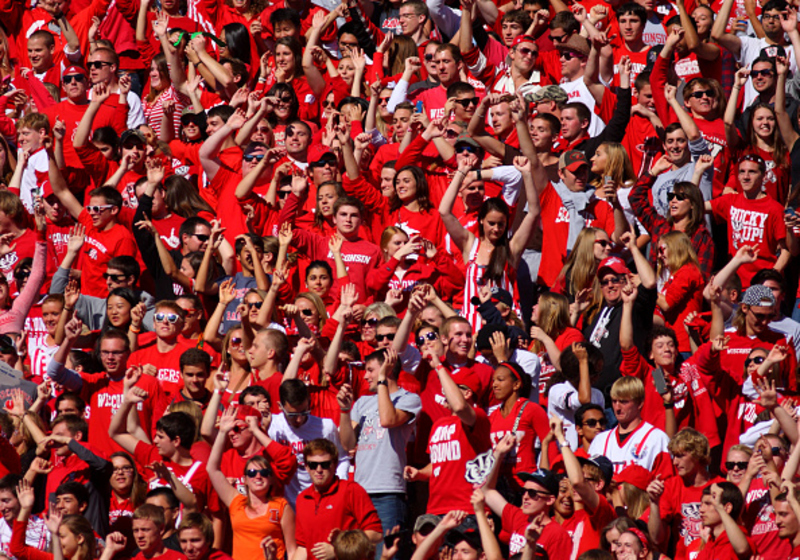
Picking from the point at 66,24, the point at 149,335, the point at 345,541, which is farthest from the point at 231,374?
the point at 66,24

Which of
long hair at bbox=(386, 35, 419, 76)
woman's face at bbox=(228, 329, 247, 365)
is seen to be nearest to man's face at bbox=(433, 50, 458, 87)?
long hair at bbox=(386, 35, 419, 76)

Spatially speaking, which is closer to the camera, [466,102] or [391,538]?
[391,538]

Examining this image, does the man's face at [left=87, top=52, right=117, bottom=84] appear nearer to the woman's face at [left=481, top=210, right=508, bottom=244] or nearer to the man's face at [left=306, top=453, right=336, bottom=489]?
the woman's face at [left=481, top=210, right=508, bottom=244]

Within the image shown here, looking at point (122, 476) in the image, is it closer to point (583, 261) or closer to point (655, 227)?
point (583, 261)

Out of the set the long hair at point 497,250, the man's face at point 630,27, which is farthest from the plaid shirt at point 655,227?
the man's face at point 630,27

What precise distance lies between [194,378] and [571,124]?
411 centimetres

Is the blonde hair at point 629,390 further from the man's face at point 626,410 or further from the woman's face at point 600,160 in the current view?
the woman's face at point 600,160

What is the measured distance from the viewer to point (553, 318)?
39.5ft

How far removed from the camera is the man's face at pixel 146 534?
10195 millimetres

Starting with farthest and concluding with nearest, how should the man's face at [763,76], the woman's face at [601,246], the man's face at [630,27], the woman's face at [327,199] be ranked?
the man's face at [630,27], the man's face at [763,76], the woman's face at [327,199], the woman's face at [601,246]

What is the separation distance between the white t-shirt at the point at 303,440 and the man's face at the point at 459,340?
971 millimetres

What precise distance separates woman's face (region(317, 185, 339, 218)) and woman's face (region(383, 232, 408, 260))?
0.86 metres

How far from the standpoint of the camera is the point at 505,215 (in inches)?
491

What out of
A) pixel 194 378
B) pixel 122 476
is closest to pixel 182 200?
pixel 194 378
